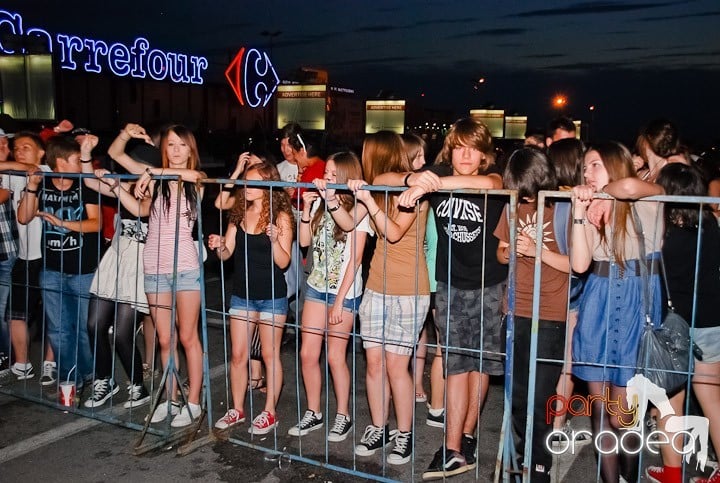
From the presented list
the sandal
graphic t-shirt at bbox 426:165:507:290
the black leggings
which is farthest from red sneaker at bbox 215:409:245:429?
graphic t-shirt at bbox 426:165:507:290

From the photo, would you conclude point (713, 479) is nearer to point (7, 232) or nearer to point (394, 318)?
point (394, 318)

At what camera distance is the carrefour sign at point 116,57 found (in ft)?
71.5

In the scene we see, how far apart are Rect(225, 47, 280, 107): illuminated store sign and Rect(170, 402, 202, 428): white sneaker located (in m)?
23.2

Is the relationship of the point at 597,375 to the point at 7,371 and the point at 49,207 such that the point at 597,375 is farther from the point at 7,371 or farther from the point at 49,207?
the point at 7,371

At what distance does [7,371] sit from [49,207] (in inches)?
69.7

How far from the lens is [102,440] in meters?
4.72

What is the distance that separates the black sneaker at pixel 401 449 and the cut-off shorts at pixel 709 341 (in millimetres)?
1908

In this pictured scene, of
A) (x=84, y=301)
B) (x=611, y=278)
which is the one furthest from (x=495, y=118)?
(x=611, y=278)

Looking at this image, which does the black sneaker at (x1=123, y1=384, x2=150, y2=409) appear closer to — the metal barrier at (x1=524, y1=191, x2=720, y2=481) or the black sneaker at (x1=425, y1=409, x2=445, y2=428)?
the black sneaker at (x1=425, y1=409, x2=445, y2=428)

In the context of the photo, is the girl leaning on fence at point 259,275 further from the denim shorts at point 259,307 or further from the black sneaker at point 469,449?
the black sneaker at point 469,449

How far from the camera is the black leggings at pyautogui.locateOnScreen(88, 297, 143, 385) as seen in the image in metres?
5.28

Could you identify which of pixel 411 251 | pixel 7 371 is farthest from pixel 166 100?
pixel 411 251

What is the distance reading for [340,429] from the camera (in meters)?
4.75

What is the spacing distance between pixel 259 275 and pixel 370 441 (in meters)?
1.41
